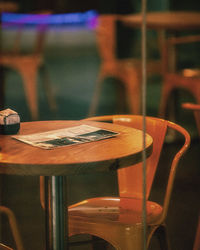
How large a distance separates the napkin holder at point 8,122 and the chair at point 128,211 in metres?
0.36

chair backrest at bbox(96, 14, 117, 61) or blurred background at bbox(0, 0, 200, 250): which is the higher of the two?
chair backrest at bbox(96, 14, 117, 61)

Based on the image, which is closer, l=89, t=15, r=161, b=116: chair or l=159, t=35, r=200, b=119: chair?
l=159, t=35, r=200, b=119: chair

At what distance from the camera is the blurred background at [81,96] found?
2.78 meters

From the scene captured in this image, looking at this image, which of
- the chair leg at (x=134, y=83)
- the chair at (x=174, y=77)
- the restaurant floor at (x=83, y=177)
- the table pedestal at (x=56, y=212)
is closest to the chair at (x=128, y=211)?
the table pedestal at (x=56, y=212)

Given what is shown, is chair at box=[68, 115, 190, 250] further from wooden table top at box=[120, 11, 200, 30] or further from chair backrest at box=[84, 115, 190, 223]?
wooden table top at box=[120, 11, 200, 30]

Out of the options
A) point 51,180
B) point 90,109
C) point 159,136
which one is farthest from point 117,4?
point 51,180

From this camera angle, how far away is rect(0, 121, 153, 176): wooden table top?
145 cm

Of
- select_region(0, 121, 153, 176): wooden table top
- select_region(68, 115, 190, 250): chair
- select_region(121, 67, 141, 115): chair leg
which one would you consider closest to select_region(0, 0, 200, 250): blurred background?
select_region(121, 67, 141, 115): chair leg

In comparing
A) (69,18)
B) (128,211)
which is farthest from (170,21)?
(69,18)

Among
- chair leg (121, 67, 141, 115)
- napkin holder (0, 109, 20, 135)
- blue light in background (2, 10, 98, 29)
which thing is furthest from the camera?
blue light in background (2, 10, 98, 29)

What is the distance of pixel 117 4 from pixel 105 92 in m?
1.33

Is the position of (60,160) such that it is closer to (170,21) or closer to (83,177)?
(83,177)

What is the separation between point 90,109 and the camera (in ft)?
16.6

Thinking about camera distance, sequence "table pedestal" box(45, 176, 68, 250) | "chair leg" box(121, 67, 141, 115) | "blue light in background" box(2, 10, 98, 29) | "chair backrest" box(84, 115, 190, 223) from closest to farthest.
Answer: "table pedestal" box(45, 176, 68, 250) → "chair backrest" box(84, 115, 190, 223) → "chair leg" box(121, 67, 141, 115) → "blue light in background" box(2, 10, 98, 29)
